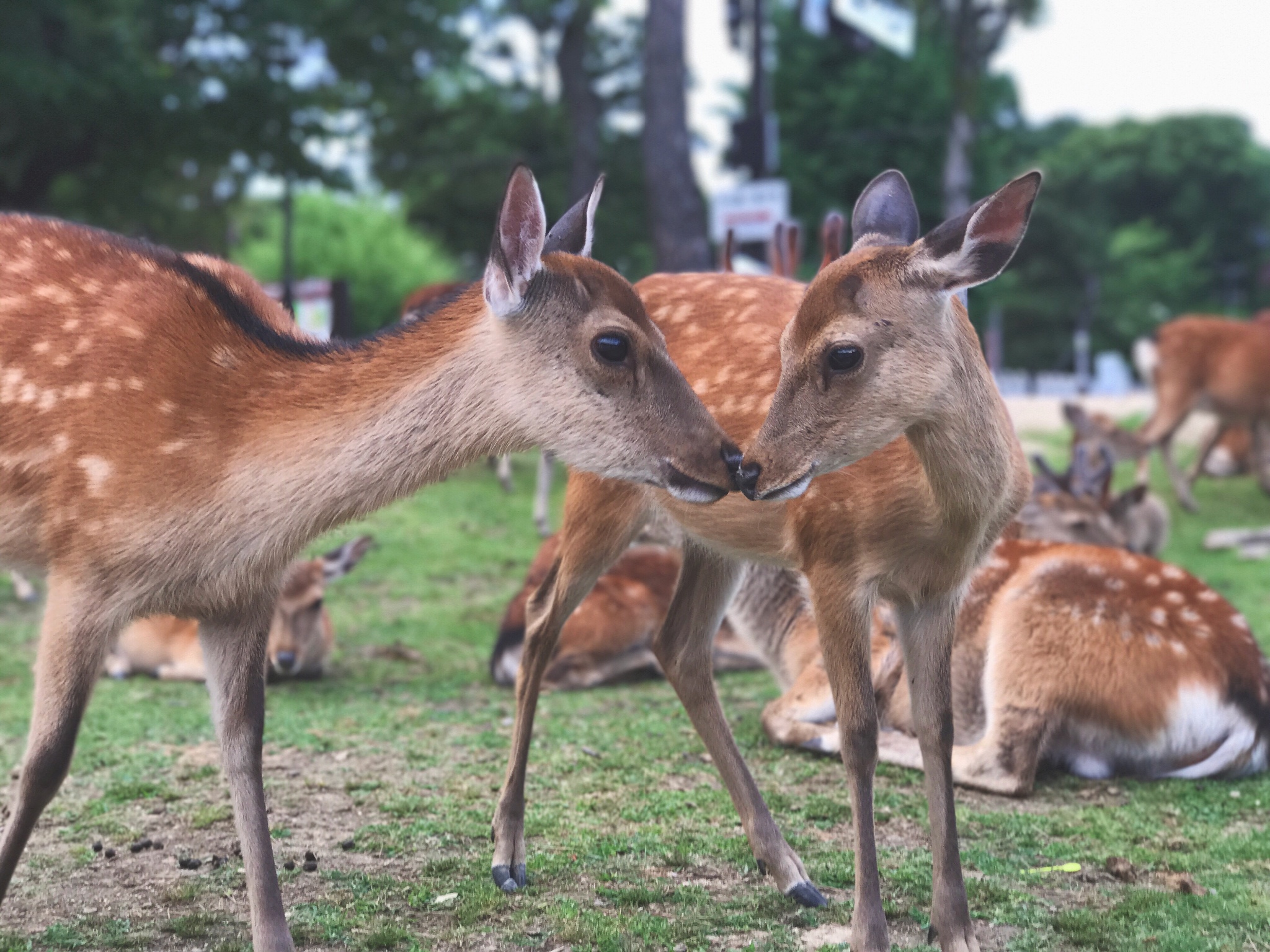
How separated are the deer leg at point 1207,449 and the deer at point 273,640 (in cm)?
983

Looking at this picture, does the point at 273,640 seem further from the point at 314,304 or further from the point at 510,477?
the point at 510,477

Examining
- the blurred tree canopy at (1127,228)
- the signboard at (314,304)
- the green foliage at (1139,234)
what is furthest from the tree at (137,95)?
the green foliage at (1139,234)

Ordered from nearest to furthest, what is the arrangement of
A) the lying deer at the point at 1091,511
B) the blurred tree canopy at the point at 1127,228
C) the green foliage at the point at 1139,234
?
1. the lying deer at the point at 1091,511
2. the blurred tree canopy at the point at 1127,228
3. the green foliage at the point at 1139,234

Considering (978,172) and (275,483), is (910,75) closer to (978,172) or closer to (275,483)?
(978,172)

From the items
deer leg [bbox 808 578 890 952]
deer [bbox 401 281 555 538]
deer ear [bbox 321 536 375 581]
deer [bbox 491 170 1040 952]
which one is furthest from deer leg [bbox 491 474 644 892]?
deer ear [bbox 321 536 375 581]

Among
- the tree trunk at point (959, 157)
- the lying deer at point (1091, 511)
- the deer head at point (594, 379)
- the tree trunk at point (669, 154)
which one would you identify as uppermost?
the tree trunk at point (959, 157)

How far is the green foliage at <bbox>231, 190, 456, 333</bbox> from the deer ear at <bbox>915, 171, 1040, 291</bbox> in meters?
33.0

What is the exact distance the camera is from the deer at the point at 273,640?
22.8 feet

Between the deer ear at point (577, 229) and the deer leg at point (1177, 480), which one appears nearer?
the deer ear at point (577, 229)

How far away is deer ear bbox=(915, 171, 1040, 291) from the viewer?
10.5ft

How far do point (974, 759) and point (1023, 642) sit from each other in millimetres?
464

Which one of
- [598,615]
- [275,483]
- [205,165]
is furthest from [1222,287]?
[275,483]

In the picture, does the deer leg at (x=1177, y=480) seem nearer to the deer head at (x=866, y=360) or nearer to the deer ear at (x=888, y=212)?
the deer ear at (x=888, y=212)

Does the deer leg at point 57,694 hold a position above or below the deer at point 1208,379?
below
